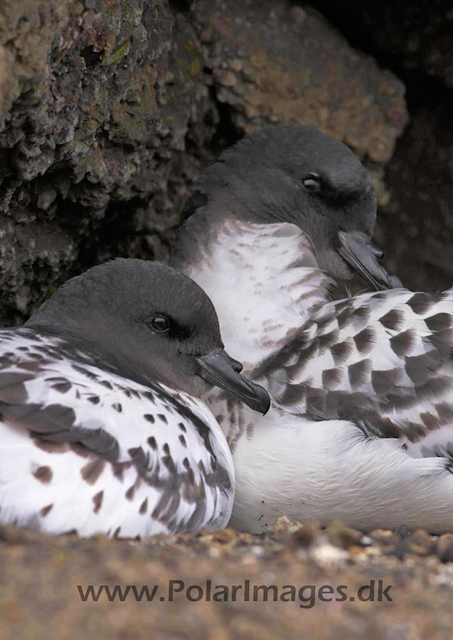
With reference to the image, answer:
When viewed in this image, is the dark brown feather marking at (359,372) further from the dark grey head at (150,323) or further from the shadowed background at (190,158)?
the shadowed background at (190,158)

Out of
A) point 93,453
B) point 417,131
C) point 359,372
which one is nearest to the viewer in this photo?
point 93,453

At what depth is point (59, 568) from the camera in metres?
1.84

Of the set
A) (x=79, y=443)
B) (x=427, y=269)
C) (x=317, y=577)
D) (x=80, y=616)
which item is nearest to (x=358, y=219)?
(x=427, y=269)

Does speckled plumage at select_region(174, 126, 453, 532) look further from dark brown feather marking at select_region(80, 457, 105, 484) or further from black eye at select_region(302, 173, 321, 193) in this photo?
dark brown feather marking at select_region(80, 457, 105, 484)

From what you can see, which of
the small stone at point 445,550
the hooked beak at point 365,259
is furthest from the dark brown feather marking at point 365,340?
the small stone at point 445,550

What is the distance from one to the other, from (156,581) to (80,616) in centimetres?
28

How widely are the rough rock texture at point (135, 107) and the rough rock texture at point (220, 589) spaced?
4.04 feet

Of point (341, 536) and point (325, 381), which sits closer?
point (341, 536)

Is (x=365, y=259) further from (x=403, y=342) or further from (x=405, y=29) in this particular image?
(x=405, y=29)

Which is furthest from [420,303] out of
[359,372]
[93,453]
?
[93,453]

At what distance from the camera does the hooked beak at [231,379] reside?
122 inches

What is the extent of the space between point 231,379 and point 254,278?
22.2 inches

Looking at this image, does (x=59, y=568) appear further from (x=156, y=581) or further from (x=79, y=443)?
(x=79, y=443)

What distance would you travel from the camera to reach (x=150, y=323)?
10.3 feet
